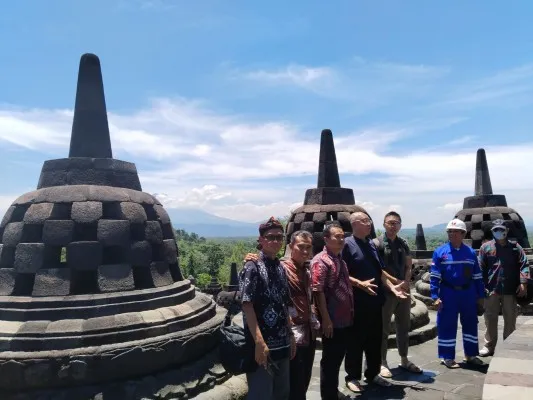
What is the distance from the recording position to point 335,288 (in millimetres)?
3762

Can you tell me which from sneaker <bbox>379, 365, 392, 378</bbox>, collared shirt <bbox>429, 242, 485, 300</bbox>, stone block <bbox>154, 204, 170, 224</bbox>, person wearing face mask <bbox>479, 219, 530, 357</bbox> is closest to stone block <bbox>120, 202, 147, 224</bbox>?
stone block <bbox>154, 204, 170, 224</bbox>

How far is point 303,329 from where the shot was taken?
11.2ft

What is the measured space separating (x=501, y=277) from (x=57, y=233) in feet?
16.9

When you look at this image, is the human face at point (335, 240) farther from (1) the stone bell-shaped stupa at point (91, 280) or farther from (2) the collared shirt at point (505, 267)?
(2) the collared shirt at point (505, 267)

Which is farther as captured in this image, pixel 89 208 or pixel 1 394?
pixel 89 208

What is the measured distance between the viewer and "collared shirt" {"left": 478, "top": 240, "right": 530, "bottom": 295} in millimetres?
5266

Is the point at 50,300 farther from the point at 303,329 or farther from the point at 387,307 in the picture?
the point at 387,307

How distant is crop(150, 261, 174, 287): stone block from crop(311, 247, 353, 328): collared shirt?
228 centimetres

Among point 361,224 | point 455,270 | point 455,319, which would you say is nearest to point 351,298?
point 361,224

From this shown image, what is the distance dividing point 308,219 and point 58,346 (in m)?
4.44

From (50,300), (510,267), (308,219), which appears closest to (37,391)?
(50,300)

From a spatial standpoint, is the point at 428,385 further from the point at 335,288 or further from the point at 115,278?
the point at 115,278

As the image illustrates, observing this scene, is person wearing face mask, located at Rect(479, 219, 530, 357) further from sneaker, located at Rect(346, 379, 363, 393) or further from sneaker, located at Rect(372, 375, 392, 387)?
sneaker, located at Rect(346, 379, 363, 393)

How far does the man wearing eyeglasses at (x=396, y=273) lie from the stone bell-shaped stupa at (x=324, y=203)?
258 centimetres
